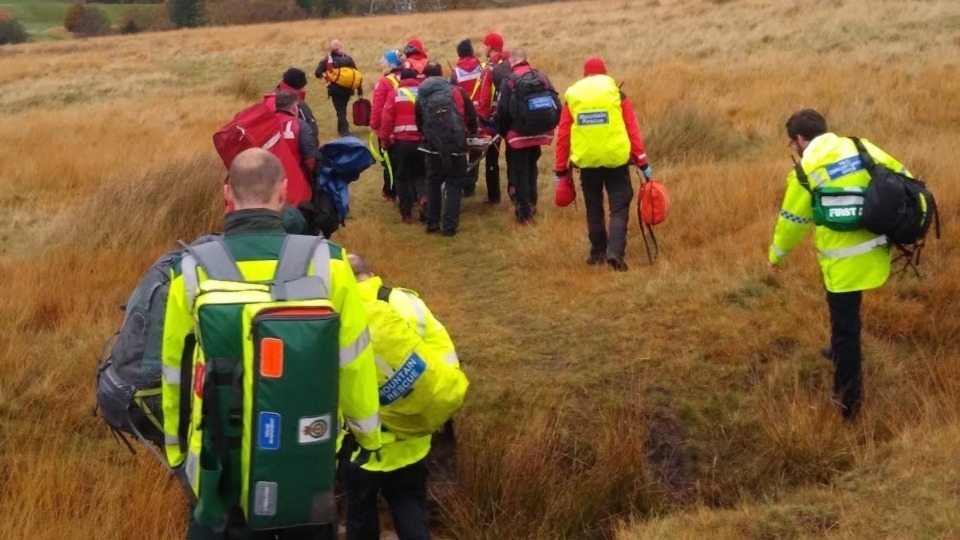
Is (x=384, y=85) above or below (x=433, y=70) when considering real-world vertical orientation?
below

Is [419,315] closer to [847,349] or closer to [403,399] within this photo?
[403,399]

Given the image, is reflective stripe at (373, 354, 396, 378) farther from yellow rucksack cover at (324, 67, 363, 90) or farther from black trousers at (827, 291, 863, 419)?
yellow rucksack cover at (324, 67, 363, 90)

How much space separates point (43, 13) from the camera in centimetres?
7531

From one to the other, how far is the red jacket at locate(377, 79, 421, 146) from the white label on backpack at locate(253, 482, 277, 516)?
275 inches

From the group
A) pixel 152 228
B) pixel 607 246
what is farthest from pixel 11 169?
pixel 607 246

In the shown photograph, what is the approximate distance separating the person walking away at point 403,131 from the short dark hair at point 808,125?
15.9ft

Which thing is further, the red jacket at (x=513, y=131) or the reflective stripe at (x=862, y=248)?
the red jacket at (x=513, y=131)

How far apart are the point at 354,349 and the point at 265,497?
21.1 inches

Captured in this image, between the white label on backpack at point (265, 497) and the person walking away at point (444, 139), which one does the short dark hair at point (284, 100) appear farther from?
the white label on backpack at point (265, 497)

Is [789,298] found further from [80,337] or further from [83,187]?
[83,187]

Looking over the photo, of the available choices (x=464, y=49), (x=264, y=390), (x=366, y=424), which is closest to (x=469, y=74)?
(x=464, y=49)

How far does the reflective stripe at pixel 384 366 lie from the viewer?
366 cm

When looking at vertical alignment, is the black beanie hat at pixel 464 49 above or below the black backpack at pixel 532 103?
above

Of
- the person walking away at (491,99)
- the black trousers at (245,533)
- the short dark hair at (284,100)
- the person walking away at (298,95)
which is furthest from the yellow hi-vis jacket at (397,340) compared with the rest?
the person walking away at (491,99)
